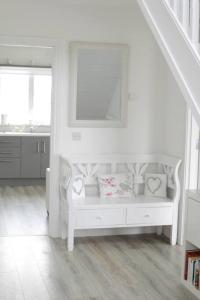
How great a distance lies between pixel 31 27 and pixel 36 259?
2461mm

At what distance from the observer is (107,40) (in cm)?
543

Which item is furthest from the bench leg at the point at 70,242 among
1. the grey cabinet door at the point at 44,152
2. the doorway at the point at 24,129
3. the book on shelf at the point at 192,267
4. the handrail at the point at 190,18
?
the grey cabinet door at the point at 44,152

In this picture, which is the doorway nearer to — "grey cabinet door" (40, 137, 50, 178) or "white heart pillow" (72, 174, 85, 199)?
"grey cabinet door" (40, 137, 50, 178)

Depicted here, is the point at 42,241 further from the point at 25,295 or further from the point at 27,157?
the point at 27,157

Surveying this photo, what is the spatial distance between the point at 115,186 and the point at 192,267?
1723 millimetres

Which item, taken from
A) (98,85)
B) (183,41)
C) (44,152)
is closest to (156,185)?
(98,85)

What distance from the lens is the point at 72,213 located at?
4.93 m

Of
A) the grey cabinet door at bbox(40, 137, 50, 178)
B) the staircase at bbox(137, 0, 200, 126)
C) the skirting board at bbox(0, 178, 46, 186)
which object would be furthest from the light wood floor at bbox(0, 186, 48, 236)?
the staircase at bbox(137, 0, 200, 126)

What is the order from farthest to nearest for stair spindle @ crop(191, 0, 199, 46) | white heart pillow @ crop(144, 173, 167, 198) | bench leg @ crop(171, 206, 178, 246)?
1. white heart pillow @ crop(144, 173, 167, 198)
2. bench leg @ crop(171, 206, 178, 246)
3. stair spindle @ crop(191, 0, 199, 46)

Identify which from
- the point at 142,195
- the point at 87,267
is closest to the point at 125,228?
the point at 142,195

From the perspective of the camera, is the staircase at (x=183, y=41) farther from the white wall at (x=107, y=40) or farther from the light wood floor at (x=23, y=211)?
the light wood floor at (x=23, y=211)

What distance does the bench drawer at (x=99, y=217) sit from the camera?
196 inches

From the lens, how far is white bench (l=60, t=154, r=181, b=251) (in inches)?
196

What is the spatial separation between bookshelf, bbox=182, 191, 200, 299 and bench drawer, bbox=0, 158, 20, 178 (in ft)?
16.5
